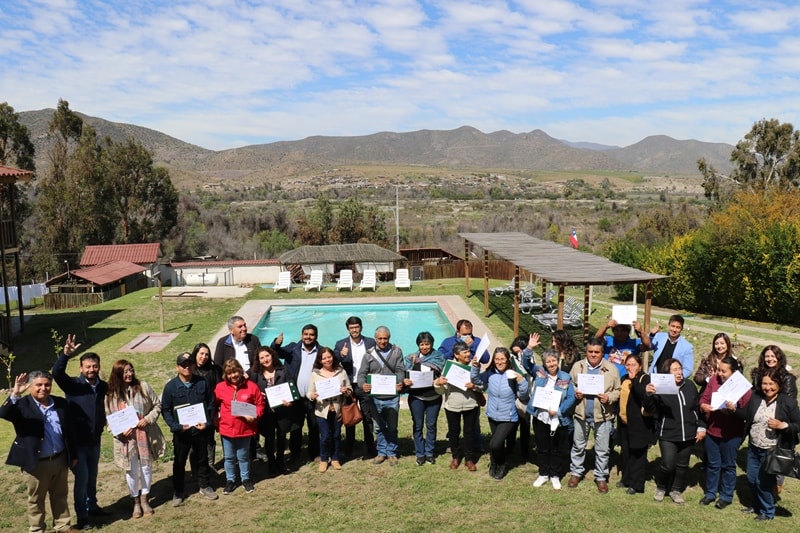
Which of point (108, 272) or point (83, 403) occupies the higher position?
point (83, 403)

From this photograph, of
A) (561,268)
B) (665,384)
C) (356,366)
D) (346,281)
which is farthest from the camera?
(346,281)

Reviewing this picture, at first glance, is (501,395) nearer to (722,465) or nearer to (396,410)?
(396,410)

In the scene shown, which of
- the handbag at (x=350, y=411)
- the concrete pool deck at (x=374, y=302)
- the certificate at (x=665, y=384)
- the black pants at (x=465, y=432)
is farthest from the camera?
the concrete pool deck at (x=374, y=302)

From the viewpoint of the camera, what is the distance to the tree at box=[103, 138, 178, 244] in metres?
35.2

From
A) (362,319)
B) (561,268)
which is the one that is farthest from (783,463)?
(362,319)

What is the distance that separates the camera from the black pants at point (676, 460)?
587 cm

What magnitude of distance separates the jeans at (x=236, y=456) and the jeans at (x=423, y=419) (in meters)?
1.83

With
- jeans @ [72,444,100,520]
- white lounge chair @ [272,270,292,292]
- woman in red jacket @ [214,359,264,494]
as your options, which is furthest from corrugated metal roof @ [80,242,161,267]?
woman in red jacket @ [214,359,264,494]

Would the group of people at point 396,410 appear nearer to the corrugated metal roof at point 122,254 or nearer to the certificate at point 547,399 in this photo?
the certificate at point 547,399

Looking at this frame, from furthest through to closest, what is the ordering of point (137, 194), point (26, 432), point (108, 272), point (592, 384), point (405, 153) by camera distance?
point (405, 153) < point (137, 194) < point (108, 272) < point (592, 384) < point (26, 432)

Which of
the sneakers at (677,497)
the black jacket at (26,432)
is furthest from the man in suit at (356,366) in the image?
the sneakers at (677,497)

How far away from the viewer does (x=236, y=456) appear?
626 centimetres

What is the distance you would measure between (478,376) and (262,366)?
7.63 ft

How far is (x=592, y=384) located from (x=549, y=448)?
863mm
